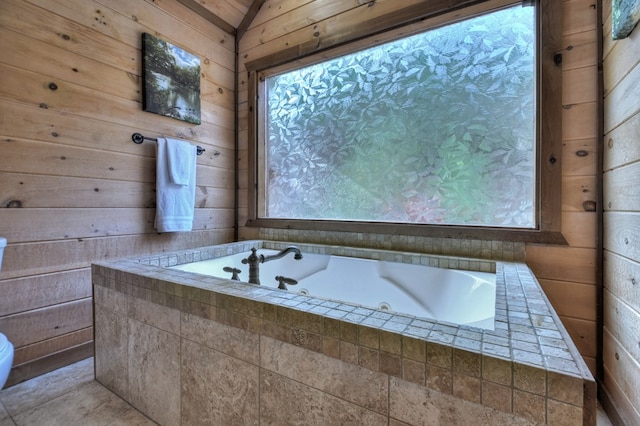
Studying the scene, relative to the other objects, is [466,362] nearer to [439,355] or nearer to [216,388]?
[439,355]

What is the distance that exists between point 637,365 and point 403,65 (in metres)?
1.83

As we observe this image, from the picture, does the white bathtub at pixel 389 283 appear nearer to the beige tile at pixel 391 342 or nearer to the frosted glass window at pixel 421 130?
the frosted glass window at pixel 421 130

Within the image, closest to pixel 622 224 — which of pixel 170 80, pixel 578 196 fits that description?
pixel 578 196

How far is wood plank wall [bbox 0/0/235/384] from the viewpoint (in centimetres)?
144

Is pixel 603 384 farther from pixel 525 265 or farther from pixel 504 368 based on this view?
pixel 504 368

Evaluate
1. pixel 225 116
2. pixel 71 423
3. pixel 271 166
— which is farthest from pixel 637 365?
pixel 225 116

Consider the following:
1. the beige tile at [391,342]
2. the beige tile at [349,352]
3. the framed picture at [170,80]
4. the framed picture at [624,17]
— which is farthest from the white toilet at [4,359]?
the framed picture at [624,17]

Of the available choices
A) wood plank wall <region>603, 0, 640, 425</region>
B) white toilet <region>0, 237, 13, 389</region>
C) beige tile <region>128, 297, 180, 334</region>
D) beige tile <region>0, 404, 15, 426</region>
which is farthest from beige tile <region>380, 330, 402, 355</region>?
beige tile <region>0, 404, 15, 426</region>

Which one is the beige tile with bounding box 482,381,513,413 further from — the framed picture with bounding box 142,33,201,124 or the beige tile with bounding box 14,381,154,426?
the framed picture with bounding box 142,33,201,124

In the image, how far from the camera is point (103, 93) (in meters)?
1.75

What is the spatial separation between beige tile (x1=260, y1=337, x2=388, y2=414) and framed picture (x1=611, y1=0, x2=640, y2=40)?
1.46 metres

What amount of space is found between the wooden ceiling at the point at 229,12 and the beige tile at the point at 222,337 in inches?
89.7

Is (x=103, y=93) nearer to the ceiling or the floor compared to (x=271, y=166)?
nearer to the ceiling

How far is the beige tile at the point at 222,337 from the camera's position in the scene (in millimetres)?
884
